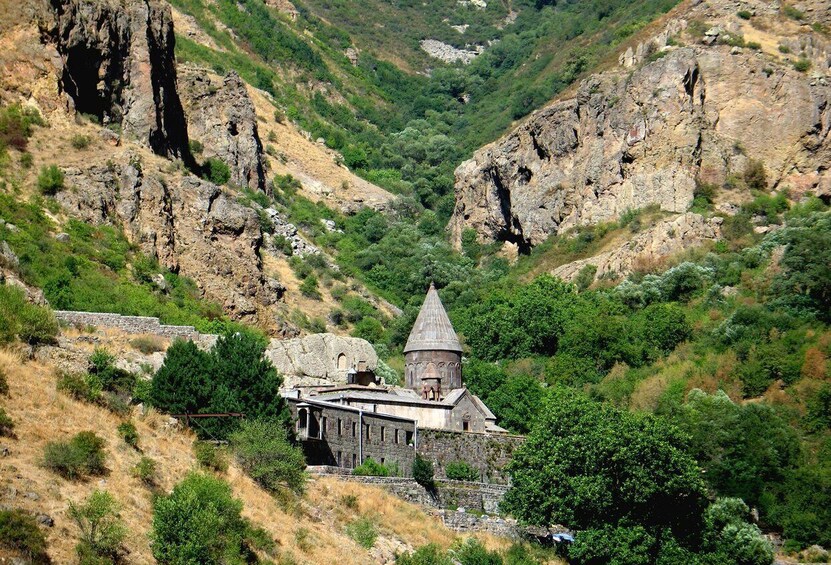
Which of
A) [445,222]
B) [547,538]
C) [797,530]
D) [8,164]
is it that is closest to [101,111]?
[8,164]

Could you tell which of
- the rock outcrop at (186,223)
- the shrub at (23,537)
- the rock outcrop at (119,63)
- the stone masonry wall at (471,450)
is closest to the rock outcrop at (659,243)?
the rock outcrop at (186,223)

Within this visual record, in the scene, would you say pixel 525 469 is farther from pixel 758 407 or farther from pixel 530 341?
pixel 530 341

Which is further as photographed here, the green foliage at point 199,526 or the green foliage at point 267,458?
the green foliage at point 267,458

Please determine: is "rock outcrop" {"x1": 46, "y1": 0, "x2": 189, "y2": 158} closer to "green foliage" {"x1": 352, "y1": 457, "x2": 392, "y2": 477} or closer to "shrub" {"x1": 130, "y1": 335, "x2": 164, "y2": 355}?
"shrub" {"x1": 130, "y1": 335, "x2": 164, "y2": 355}

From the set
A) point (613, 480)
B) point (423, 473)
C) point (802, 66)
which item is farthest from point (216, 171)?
point (613, 480)

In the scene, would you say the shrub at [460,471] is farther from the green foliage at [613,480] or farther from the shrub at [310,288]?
the shrub at [310,288]

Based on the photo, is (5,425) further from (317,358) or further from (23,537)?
(317,358)

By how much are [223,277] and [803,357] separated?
27904 millimetres

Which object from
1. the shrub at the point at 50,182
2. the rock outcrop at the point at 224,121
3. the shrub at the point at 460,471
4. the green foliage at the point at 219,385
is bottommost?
the shrub at the point at 460,471

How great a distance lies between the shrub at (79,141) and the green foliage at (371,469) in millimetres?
22196

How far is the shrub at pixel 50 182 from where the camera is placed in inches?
2280

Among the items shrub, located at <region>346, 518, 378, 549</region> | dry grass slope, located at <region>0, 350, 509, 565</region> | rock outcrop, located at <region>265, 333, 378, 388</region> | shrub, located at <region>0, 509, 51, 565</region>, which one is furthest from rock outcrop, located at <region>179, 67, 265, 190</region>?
shrub, located at <region>0, 509, 51, 565</region>

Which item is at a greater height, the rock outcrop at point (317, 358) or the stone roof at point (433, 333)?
the stone roof at point (433, 333)

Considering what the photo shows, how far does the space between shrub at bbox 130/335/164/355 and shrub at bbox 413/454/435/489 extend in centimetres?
1033
